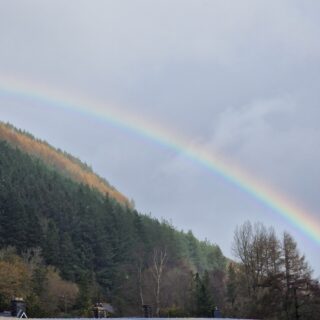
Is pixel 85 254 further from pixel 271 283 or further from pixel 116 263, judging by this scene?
pixel 271 283

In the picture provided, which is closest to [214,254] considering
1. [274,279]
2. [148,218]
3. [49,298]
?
[148,218]

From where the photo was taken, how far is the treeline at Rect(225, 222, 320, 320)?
53.0 m

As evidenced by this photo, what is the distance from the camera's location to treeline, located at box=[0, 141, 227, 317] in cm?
7912

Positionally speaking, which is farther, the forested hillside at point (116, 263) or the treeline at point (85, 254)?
the treeline at point (85, 254)

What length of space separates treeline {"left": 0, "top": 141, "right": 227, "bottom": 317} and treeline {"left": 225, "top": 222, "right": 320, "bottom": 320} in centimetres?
618

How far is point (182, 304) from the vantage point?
87.2m

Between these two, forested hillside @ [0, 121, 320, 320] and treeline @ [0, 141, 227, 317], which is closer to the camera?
forested hillside @ [0, 121, 320, 320]

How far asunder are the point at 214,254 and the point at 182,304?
7383cm

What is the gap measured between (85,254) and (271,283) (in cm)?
6795

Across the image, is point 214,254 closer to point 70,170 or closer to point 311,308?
point 70,170

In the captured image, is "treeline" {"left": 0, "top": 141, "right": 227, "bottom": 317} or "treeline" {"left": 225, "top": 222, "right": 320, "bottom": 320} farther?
"treeline" {"left": 0, "top": 141, "right": 227, "bottom": 317}

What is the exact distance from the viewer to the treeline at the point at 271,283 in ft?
174

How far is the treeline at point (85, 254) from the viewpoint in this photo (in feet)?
260

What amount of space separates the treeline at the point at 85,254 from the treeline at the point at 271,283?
6.18 metres
